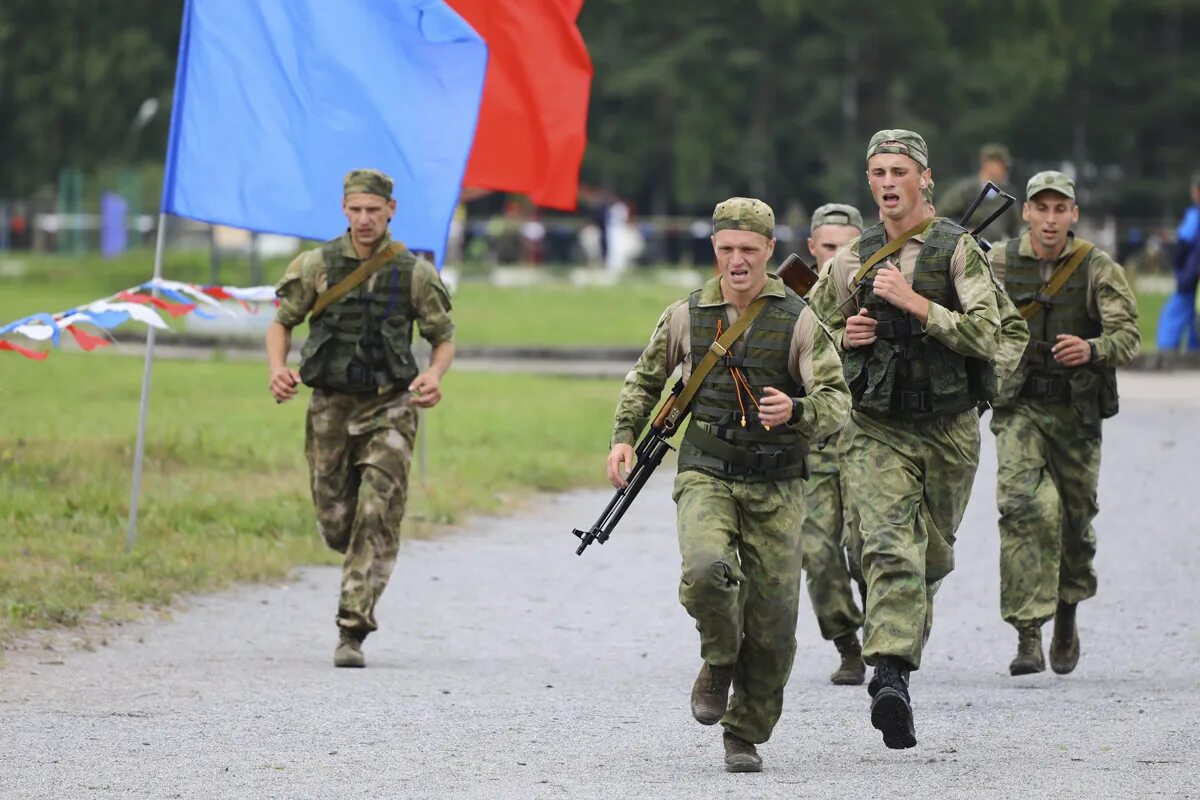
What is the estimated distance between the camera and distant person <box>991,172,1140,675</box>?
9586 mm

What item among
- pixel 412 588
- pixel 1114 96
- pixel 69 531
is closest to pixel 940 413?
pixel 412 588

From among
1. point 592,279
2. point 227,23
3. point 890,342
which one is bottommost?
point 592,279

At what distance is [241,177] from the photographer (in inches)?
481

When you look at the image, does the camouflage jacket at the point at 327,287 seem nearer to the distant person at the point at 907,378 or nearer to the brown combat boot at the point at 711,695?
the distant person at the point at 907,378

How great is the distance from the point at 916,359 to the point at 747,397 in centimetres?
97

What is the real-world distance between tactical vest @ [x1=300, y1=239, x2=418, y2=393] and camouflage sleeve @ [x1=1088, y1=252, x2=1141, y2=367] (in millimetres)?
2814

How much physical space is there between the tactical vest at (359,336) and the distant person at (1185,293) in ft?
53.2

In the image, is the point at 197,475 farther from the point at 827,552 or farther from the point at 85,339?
the point at 827,552

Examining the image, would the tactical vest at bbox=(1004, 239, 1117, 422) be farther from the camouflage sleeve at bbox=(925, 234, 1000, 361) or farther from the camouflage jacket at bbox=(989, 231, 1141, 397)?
the camouflage sleeve at bbox=(925, 234, 1000, 361)

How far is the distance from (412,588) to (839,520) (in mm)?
3125

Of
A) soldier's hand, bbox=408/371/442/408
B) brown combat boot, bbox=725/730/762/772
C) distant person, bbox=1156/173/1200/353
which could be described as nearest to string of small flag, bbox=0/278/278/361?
soldier's hand, bbox=408/371/442/408

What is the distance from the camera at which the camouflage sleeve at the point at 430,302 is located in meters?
9.95

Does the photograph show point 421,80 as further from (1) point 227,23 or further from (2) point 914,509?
(2) point 914,509

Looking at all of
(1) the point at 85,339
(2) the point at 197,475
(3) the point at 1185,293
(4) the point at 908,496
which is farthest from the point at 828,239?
(3) the point at 1185,293
